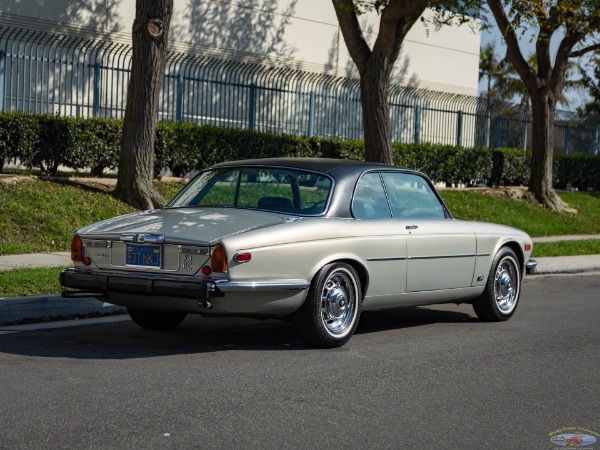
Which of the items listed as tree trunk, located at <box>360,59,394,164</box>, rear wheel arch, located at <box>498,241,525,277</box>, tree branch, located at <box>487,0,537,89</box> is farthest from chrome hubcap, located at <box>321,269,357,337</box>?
tree branch, located at <box>487,0,537,89</box>

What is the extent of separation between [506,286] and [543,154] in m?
15.5

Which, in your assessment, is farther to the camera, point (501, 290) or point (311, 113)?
point (311, 113)

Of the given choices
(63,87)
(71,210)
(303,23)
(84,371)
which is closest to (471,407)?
(84,371)

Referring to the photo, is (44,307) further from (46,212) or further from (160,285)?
(46,212)

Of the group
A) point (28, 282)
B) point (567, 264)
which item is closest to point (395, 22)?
point (567, 264)

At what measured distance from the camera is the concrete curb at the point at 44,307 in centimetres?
930

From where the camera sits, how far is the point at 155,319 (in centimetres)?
900

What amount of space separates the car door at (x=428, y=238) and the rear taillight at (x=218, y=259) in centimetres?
204

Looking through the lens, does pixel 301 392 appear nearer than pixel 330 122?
Yes

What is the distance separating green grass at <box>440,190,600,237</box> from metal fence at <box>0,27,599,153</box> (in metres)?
2.75

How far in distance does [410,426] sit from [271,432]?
2.71ft

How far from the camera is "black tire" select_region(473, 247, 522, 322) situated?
10039 mm

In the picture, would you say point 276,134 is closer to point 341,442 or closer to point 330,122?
point 330,122

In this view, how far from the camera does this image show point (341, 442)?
18.0 feet
